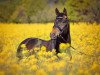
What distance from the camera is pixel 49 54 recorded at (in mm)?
3748

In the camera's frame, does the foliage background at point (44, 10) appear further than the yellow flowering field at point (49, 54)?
Yes

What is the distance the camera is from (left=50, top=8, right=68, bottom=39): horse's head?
3.78 meters

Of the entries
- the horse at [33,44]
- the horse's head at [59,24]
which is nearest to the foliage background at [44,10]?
the horse's head at [59,24]

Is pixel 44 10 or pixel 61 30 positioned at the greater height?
pixel 44 10

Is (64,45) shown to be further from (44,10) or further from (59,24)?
(44,10)

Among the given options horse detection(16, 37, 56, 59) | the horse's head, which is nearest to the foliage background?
the horse's head

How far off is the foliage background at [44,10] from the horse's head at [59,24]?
0.20 feet

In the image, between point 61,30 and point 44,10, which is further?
point 44,10

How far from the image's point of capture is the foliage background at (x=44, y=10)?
12.6 feet

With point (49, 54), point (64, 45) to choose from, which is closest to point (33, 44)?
point (49, 54)

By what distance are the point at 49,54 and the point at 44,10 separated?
525 mm

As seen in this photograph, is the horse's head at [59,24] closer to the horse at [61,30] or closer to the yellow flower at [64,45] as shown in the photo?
the horse at [61,30]

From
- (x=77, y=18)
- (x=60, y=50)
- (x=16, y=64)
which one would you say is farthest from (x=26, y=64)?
(x=77, y=18)

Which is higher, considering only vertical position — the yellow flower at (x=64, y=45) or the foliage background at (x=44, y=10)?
the foliage background at (x=44, y=10)
